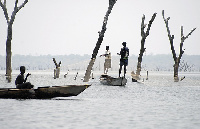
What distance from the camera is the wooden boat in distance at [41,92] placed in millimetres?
16422

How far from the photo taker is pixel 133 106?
15250 mm

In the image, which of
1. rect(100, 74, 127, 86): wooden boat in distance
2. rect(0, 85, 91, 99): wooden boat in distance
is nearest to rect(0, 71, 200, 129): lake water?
rect(0, 85, 91, 99): wooden boat in distance

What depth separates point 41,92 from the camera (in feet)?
54.4

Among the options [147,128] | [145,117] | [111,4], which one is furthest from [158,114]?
[111,4]

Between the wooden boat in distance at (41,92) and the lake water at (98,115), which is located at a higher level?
the wooden boat in distance at (41,92)

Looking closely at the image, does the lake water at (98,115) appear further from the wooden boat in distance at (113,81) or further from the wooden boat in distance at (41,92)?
the wooden boat in distance at (113,81)

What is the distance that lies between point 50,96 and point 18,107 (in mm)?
2576

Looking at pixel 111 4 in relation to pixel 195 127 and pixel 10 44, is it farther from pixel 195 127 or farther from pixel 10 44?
pixel 195 127

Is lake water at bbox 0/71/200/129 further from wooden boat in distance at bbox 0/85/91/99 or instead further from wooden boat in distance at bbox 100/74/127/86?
wooden boat in distance at bbox 100/74/127/86

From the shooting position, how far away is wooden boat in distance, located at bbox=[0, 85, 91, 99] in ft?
53.9

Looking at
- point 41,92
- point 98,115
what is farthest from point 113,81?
point 98,115

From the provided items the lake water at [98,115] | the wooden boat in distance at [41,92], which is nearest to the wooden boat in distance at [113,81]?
the lake water at [98,115]

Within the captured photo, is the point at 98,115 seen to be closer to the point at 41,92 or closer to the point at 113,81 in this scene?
the point at 41,92

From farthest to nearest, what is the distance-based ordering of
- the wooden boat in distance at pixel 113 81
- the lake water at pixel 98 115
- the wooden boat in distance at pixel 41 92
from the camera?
the wooden boat in distance at pixel 113 81 → the wooden boat in distance at pixel 41 92 → the lake water at pixel 98 115
